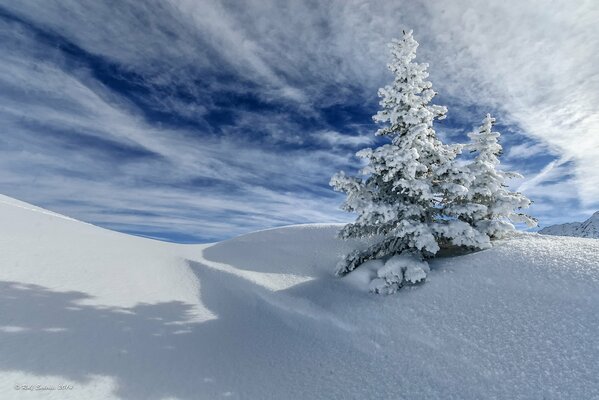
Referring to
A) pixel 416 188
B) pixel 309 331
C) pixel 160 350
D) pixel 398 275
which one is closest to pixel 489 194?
pixel 416 188

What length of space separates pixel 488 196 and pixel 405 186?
139 inches

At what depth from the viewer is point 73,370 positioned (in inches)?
288

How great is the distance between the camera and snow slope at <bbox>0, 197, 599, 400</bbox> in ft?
22.0

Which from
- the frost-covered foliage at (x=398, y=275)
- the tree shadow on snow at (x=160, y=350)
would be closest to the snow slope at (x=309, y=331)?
the tree shadow on snow at (x=160, y=350)

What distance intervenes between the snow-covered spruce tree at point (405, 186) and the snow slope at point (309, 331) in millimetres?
876

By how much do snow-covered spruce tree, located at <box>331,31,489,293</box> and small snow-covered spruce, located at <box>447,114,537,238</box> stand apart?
0.63 m

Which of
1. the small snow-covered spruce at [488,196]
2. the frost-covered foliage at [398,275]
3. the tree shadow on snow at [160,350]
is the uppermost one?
the small snow-covered spruce at [488,196]

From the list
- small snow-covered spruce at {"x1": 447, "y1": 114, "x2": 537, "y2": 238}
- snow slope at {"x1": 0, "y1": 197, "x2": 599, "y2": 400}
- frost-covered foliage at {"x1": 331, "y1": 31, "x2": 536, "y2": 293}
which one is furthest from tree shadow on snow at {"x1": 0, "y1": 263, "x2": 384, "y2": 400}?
small snow-covered spruce at {"x1": 447, "y1": 114, "x2": 537, "y2": 238}

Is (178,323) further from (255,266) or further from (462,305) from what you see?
(462,305)

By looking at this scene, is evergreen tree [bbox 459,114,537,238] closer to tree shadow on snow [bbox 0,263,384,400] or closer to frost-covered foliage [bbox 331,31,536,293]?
frost-covered foliage [bbox 331,31,536,293]

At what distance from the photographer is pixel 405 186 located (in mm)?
10914

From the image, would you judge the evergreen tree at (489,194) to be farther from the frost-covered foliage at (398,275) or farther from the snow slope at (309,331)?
the frost-covered foliage at (398,275)

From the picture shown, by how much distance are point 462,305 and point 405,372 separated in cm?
261

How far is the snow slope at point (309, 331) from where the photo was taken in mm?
6699
